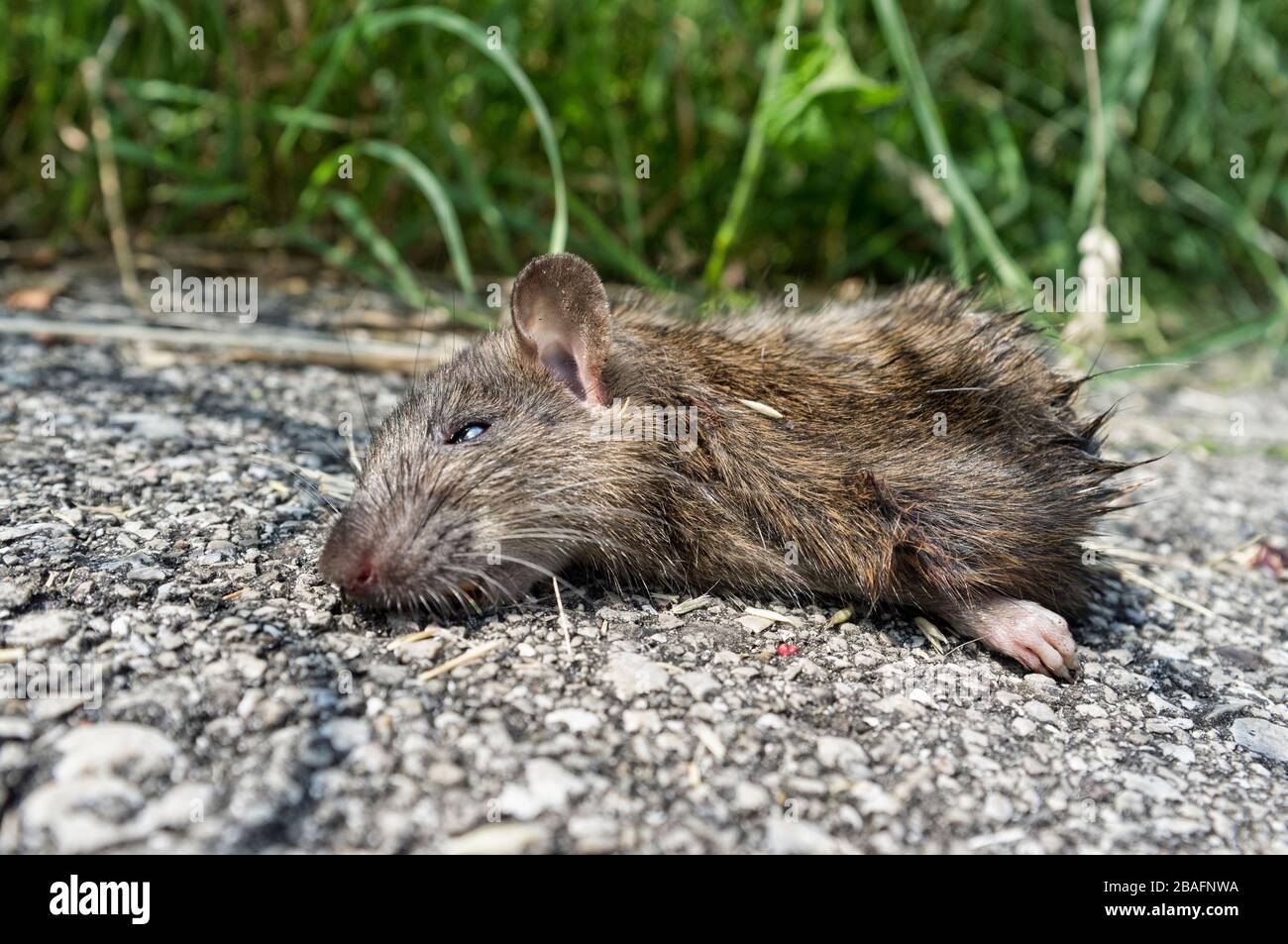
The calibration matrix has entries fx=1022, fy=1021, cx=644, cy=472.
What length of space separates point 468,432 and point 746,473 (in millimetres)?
814

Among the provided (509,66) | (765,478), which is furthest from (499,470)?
(509,66)

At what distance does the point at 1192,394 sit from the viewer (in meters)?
5.61

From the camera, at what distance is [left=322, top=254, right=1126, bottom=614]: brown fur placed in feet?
9.30

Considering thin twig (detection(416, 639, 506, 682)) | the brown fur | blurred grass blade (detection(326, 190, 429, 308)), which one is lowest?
thin twig (detection(416, 639, 506, 682))

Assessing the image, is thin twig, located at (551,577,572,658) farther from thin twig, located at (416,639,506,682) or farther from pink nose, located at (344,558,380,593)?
pink nose, located at (344,558,380,593)

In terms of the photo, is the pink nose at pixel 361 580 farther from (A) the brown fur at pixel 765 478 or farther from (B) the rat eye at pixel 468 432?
(B) the rat eye at pixel 468 432

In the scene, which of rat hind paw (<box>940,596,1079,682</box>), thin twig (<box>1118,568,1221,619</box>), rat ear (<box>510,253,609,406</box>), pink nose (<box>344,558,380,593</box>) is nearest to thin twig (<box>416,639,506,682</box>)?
pink nose (<box>344,558,380,593</box>)

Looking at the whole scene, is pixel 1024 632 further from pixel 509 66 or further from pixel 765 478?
pixel 509 66

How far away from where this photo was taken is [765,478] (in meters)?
2.93

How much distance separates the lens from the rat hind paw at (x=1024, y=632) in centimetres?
273

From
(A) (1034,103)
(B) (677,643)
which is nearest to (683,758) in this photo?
(B) (677,643)

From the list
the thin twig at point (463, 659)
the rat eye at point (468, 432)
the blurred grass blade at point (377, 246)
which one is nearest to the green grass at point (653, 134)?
the blurred grass blade at point (377, 246)

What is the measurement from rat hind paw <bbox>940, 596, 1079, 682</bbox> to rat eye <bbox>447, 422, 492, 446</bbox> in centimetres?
145

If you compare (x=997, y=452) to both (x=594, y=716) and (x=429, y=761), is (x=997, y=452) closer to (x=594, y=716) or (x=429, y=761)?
(x=594, y=716)
